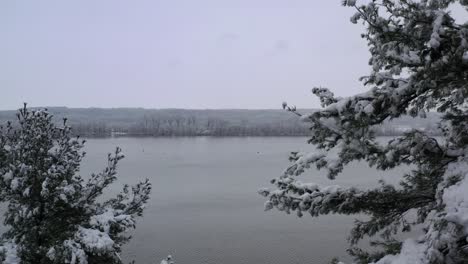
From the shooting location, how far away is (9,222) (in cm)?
665

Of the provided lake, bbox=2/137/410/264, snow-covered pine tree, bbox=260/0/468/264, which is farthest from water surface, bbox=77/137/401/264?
snow-covered pine tree, bbox=260/0/468/264

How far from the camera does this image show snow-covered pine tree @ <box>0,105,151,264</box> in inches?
243

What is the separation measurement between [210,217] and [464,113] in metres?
22.5

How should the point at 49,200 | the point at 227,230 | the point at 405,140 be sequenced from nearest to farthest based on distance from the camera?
the point at 405,140 < the point at 49,200 < the point at 227,230

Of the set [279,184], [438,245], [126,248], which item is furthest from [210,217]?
[438,245]

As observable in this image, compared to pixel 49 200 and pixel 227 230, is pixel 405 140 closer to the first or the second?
pixel 49 200

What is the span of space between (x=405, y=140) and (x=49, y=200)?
215 inches

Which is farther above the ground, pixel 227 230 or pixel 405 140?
pixel 405 140

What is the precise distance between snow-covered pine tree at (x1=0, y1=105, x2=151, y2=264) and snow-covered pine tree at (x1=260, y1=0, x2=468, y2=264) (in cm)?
336

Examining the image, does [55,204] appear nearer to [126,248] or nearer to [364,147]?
[364,147]

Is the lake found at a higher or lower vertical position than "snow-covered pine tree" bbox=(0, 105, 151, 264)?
lower

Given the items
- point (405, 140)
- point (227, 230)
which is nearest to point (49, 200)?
point (405, 140)

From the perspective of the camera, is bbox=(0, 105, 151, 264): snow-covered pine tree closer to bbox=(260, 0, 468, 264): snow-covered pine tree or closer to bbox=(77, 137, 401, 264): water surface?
bbox=(260, 0, 468, 264): snow-covered pine tree

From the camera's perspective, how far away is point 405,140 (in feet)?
11.2
